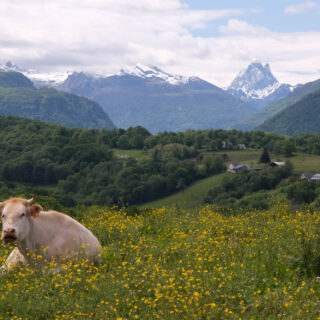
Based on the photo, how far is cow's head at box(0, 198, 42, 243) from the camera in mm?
11797

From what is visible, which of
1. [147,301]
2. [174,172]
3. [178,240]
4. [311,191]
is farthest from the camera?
[174,172]

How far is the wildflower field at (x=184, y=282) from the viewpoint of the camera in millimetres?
9148

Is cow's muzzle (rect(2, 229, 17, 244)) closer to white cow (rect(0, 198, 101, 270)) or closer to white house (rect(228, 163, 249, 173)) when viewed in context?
white cow (rect(0, 198, 101, 270))

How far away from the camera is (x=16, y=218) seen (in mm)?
12242

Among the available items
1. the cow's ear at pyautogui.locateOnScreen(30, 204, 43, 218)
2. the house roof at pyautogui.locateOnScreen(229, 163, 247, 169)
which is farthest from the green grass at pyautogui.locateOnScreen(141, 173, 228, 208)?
the cow's ear at pyautogui.locateOnScreen(30, 204, 43, 218)

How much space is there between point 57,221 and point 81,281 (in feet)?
9.52

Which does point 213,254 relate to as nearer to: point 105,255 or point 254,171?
point 105,255

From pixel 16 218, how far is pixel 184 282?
12.8 feet

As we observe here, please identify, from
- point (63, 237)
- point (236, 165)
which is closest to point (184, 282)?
point (63, 237)

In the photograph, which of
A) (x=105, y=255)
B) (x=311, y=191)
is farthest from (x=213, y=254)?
(x=311, y=191)

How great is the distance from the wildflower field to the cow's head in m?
0.77

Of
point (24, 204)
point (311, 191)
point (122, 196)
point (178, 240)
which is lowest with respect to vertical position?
point (122, 196)

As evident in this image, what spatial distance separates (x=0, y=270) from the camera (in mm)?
12070

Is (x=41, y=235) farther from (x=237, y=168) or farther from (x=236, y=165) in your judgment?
(x=236, y=165)
